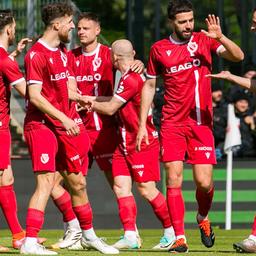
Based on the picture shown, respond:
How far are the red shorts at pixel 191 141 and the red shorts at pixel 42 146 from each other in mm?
1351

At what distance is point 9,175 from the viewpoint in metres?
15.5

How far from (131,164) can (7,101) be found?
5.94ft

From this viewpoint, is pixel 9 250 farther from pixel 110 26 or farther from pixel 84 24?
pixel 110 26

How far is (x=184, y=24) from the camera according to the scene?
1452cm

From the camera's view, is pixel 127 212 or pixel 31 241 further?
pixel 127 212

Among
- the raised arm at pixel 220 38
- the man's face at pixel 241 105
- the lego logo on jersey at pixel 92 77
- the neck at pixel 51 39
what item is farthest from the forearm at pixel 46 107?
the man's face at pixel 241 105

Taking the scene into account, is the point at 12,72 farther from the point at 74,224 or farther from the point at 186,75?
the point at 74,224

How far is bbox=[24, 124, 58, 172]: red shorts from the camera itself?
13703 millimetres

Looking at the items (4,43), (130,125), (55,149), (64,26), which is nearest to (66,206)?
(130,125)

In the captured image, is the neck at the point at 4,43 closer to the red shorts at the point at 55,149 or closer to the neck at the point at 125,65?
the red shorts at the point at 55,149

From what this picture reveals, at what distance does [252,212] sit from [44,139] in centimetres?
850

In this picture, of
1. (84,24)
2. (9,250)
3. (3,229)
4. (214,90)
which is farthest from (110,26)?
(9,250)

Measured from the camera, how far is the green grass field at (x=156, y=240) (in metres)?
14.1

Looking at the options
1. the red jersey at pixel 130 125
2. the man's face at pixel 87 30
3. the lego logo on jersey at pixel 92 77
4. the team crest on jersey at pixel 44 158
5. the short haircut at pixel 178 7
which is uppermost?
the short haircut at pixel 178 7
